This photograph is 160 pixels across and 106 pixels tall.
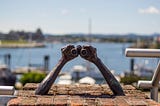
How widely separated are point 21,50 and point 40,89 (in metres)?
142

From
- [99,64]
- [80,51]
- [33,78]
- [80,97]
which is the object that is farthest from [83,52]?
[33,78]

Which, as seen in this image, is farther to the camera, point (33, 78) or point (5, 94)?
point (33, 78)

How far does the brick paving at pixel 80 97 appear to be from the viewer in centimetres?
248

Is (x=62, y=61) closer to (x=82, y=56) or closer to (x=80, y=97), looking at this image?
(x=82, y=56)

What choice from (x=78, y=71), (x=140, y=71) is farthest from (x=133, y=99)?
(x=140, y=71)

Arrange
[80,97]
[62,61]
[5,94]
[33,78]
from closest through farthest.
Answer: [80,97] → [5,94] → [62,61] → [33,78]

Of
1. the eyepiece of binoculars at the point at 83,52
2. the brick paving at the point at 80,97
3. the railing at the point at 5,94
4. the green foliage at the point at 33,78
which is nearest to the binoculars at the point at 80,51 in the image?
the eyepiece of binoculars at the point at 83,52

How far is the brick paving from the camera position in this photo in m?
2.48

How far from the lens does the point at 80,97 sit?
108 inches

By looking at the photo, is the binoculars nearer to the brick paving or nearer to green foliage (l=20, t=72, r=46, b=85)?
the brick paving

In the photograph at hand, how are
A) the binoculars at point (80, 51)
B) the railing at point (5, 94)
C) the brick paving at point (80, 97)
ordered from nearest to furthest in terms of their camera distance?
the brick paving at point (80, 97) → the railing at point (5, 94) → the binoculars at point (80, 51)

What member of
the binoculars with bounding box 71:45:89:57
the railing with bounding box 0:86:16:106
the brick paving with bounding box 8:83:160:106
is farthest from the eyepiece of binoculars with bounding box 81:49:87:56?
the railing with bounding box 0:86:16:106

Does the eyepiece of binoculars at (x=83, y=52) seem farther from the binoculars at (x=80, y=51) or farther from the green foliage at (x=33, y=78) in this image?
the green foliage at (x=33, y=78)

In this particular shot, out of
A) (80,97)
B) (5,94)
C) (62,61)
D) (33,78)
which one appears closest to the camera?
(80,97)
